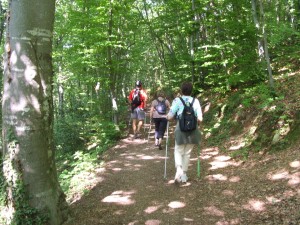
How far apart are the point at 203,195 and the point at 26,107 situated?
11.4ft

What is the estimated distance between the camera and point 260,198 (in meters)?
4.46

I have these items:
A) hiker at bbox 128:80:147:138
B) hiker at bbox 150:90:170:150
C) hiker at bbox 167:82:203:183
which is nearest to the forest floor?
hiker at bbox 167:82:203:183

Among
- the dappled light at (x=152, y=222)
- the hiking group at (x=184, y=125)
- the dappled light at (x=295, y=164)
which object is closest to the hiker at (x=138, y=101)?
the hiking group at (x=184, y=125)

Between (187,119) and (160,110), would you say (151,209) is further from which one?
(160,110)

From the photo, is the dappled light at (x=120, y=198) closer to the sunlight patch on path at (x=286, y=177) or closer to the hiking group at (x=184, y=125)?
the hiking group at (x=184, y=125)

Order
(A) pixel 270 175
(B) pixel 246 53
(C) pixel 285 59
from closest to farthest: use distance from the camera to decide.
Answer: (A) pixel 270 175 < (B) pixel 246 53 < (C) pixel 285 59

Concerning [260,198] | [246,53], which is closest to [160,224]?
[260,198]

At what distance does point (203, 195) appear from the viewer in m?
5.13

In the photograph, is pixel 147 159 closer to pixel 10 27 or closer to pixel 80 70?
pixel 10 27

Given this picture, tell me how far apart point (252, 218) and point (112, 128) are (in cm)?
841

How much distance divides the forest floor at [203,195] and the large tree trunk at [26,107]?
0.93 m

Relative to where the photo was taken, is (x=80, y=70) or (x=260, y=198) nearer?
(x=260, y=198)

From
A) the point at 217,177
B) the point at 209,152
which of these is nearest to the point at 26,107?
the point at 217,177

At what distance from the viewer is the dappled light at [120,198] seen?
5.26 metres
